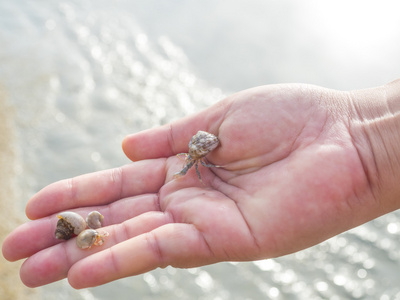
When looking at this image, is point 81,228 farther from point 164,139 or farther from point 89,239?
point 164,139

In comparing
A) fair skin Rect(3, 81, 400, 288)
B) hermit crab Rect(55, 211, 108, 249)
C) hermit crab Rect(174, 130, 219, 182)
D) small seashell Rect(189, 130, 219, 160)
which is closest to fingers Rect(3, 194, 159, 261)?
fair skin Rect(3, 81, 400, 288)

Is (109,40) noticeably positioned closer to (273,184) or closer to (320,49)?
(320,49)

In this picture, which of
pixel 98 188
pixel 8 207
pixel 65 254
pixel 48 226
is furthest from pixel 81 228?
pixel 8 207

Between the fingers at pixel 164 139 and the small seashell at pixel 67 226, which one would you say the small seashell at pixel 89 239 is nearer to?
the small seashell at pixel 67 226

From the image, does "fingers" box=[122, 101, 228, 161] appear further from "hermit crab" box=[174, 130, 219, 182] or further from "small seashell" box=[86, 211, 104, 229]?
"small seashell" box=[86, 211, 104, 229]

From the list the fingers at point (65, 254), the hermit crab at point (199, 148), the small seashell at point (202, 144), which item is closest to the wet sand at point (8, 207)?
the fingers at point (65, 254)

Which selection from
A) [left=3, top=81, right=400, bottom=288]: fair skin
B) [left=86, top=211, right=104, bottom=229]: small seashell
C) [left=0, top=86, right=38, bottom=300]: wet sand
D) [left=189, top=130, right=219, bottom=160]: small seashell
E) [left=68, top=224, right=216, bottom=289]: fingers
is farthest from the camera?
[left=0, top=86, right=38, bottom=300]: wet sand

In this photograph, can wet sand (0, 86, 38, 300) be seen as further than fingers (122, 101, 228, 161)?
Yes
